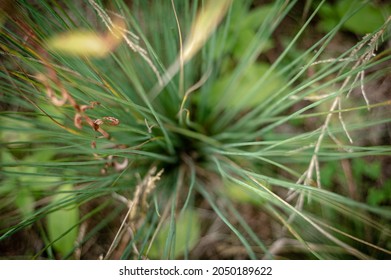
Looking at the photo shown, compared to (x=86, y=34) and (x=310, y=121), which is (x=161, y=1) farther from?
(x=310, y=121)

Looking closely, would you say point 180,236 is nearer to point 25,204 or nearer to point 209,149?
point 209,149

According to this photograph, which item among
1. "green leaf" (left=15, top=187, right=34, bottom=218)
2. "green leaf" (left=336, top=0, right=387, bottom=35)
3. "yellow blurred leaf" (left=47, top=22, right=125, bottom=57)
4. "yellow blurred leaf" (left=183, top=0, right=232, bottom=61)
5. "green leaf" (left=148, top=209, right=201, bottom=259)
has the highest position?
"green leaf" (left=336, top=0, right=387, bottom=35)

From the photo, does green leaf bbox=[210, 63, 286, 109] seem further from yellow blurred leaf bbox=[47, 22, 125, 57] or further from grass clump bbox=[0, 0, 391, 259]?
yellow blurred leaf bbox=[47, 22, 125, 57]

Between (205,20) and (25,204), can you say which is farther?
(25,204)

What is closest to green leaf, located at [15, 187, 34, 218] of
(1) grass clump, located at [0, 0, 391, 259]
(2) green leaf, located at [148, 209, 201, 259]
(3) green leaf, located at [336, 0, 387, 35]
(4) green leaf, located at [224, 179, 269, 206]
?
(1) grass clump, located at [0, 0, 391, 259]

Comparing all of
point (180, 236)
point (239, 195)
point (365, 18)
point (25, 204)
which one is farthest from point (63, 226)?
point (365, 18)

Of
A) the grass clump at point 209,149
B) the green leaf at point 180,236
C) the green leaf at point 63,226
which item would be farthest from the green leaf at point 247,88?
the green leaf at point 63,226

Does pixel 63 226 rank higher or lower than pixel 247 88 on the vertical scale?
lower

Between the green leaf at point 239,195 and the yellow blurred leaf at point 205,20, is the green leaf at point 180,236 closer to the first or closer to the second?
the green leaf at point 239,195
